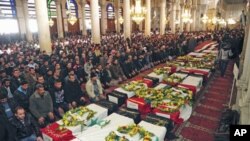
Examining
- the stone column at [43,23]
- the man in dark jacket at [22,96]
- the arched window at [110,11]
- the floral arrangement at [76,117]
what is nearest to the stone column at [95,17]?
the stone column at [43,23]

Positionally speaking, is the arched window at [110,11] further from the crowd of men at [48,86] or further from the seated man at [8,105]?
the seated man at [8,105]

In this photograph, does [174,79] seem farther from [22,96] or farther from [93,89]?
[22,96]

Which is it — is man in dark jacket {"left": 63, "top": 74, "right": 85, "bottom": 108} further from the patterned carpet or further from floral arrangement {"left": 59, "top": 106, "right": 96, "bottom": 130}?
the patterned carpet

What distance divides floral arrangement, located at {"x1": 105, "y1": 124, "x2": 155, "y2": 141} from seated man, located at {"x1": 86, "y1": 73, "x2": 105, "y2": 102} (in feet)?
8.79

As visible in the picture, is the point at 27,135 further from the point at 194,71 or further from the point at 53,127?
the point at 194,71

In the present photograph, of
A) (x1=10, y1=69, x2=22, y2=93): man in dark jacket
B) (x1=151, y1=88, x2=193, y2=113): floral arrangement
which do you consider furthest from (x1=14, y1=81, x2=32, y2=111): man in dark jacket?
(x1=151, y1=88, x2=193, y2=113): floral arrangement

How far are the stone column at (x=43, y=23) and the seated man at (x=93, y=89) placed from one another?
196 inches

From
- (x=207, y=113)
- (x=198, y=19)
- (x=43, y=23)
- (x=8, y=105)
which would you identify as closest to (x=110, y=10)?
(x=198, y=19)

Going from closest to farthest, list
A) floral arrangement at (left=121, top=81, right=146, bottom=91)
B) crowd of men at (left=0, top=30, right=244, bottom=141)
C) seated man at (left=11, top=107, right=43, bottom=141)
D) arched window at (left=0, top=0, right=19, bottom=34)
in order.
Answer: seated man at (left=11, top=107, right=43, bottom=141) < crowd of men at (left=0, top=30, right=244, bottom=141) < floral arrangement at (left=121, top=81, right=146, bottom=91) < arched window at (left=0, top=0, right=19, bottom=34)

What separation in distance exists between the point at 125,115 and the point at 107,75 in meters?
3.76

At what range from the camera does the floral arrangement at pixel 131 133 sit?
13.0ft

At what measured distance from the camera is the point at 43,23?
10.4 m

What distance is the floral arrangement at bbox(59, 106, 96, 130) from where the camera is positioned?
4.57m

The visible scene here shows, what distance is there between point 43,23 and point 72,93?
549 centimetres
